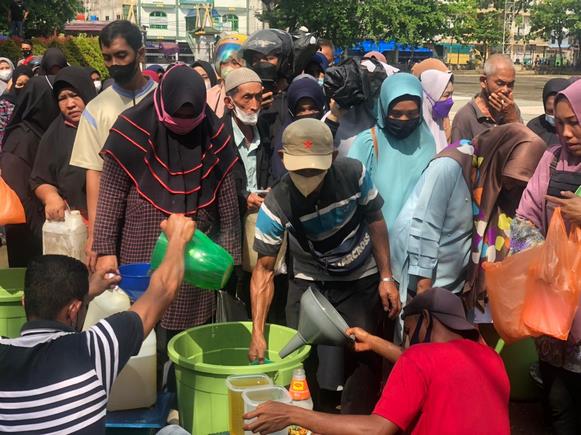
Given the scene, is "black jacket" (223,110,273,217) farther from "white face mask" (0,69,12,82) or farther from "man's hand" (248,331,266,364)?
"white face mask" (0,69,12,82)

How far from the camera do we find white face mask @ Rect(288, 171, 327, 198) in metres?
3.26

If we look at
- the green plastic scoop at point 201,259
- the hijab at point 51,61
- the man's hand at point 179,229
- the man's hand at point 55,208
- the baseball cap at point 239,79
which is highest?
the hijab at point 51,61

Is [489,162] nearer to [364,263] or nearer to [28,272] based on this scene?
[364,263]

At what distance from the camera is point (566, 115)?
123 inches

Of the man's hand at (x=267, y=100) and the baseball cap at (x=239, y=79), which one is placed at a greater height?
the baseball cap at (x=239, y=79)

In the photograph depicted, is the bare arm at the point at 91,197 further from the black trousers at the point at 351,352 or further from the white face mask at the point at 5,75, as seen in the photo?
the white face mask at the point at 5,75

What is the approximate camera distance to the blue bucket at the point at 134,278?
3322 mm

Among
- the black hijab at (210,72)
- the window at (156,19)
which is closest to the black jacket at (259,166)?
the black hijab at (210,72)

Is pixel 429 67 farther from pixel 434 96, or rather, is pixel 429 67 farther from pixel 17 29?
pixel 17 29

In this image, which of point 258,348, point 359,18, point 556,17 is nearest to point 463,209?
point 258,348

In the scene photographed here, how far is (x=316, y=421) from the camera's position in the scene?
2.37 metres

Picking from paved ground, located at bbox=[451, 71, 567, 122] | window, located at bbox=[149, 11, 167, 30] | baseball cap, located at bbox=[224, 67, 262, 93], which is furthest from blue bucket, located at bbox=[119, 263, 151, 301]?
window, located at bbox=[149, 11, 167, 30]

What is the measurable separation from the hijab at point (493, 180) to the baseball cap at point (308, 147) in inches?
24.4

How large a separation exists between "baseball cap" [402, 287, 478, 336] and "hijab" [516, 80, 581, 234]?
941 mm
